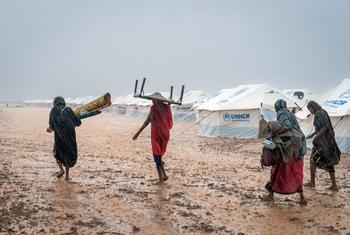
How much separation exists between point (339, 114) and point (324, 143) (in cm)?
569

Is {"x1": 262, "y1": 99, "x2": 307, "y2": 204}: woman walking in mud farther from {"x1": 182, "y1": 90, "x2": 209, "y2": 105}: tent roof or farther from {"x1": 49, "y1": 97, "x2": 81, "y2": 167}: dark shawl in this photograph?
{"x1": 182, "y1": 90, "x2": 209, "y2": 105}: tent roof

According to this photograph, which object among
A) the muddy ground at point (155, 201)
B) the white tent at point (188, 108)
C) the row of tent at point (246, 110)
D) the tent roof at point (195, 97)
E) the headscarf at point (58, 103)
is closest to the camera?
the muddy ground at point (155, 201)

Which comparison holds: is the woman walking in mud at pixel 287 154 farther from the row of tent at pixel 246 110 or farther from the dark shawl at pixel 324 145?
the row of tent at pixel 246 110

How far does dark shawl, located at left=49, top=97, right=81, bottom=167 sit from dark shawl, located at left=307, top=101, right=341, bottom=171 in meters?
4.38

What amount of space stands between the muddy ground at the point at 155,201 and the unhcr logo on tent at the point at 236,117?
7293 millimetres

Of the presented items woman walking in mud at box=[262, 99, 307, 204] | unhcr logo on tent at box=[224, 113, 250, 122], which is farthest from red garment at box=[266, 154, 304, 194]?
unhcr logo on tent at box=[224, 113, 250, 122]

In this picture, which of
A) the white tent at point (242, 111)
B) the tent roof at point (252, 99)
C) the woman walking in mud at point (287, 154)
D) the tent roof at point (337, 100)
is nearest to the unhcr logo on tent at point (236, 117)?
the white tent at point (242, 111)

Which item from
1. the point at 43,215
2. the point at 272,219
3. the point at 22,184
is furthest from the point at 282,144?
the point at 22,184

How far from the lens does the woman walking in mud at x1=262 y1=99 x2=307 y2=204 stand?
19.9 ft

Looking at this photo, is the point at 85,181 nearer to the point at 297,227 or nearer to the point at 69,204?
the point at 69,204

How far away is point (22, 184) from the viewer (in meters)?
7.38

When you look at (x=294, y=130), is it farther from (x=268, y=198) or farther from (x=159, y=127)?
(x=159, y=127)

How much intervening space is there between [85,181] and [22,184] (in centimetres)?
111

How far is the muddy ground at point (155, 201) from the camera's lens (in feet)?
16.7
